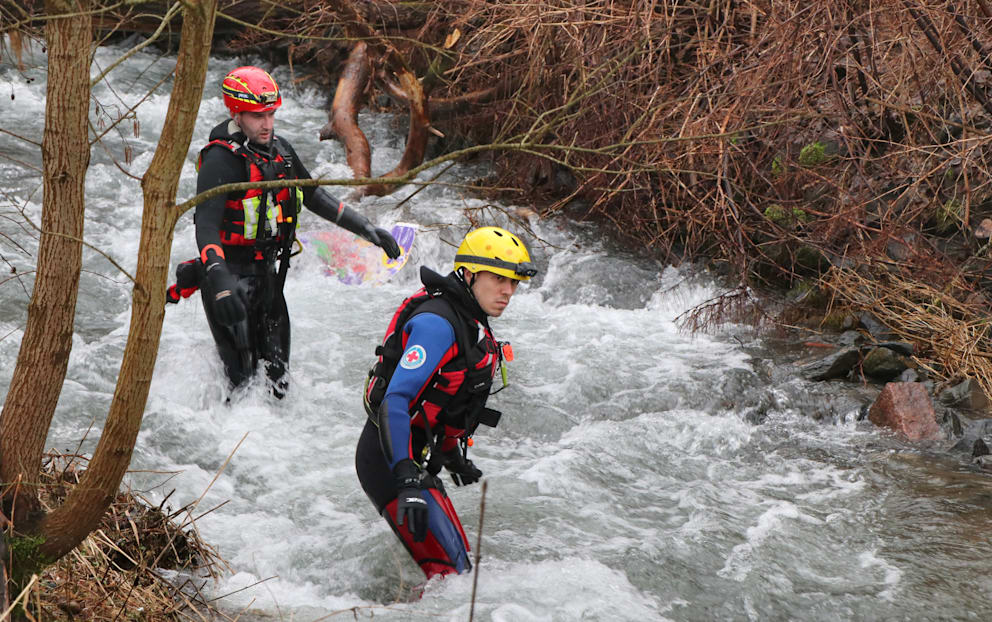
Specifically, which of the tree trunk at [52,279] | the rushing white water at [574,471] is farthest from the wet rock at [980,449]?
the tree trunk at [52,279]

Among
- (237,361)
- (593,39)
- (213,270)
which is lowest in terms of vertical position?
(237,361)

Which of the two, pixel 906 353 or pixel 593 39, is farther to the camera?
pixel 593 39

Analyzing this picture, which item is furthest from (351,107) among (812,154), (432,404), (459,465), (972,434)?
(432,404)

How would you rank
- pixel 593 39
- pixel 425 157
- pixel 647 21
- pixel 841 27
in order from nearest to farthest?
pixel 841 27 → pixel 647 21 → pixel 593 39 → pixel 425 157

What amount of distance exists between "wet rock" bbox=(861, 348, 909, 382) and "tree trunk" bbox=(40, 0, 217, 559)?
18.1ft

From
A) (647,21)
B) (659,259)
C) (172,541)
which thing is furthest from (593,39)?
(172,541)

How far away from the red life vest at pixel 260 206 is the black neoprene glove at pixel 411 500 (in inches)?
80.6

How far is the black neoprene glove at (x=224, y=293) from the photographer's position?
15.2 ft

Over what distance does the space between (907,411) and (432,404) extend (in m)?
3.78

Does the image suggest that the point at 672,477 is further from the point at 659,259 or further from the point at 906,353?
the point at 659,259

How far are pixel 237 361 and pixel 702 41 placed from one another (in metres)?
4.60

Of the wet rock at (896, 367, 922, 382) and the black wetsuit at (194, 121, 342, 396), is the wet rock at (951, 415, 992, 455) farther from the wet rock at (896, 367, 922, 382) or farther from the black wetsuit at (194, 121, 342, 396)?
the black wetsuit at (194, 121, 342, 396)

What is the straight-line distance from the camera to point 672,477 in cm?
551

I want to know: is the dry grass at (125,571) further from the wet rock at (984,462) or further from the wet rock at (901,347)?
the wet rock at (901,347)
